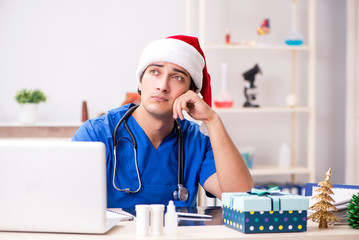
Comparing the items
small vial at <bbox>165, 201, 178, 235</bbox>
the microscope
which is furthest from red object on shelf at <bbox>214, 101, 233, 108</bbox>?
small vial at <bbox>165, 201, 178, 235</bbox>

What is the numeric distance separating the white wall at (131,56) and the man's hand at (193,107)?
6.40 ft

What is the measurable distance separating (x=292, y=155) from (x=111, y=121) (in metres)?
2.44

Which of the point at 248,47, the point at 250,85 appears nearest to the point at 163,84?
the point at 248,47

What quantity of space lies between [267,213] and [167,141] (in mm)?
842

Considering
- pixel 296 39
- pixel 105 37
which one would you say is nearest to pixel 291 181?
pixel 296 39

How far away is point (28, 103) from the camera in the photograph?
3.39 m

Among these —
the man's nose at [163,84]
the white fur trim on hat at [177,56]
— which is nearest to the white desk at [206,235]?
the man's nose at [163,84]

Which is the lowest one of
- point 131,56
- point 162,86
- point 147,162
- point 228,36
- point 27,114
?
point 147,162

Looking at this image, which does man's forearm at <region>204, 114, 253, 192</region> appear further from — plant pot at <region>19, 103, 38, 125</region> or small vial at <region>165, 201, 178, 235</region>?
plant pot at <region>19, 103, 38, 125</region>

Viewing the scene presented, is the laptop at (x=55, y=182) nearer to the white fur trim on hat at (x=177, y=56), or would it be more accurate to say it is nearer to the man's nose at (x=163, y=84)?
the man's nose at (x=163, y=84)

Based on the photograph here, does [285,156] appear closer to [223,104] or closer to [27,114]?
[223,104]

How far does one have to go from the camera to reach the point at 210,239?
1.19 m

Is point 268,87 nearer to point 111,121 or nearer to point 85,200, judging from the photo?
point 111,121

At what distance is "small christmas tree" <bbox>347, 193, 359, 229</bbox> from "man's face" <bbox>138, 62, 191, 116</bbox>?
809mm
